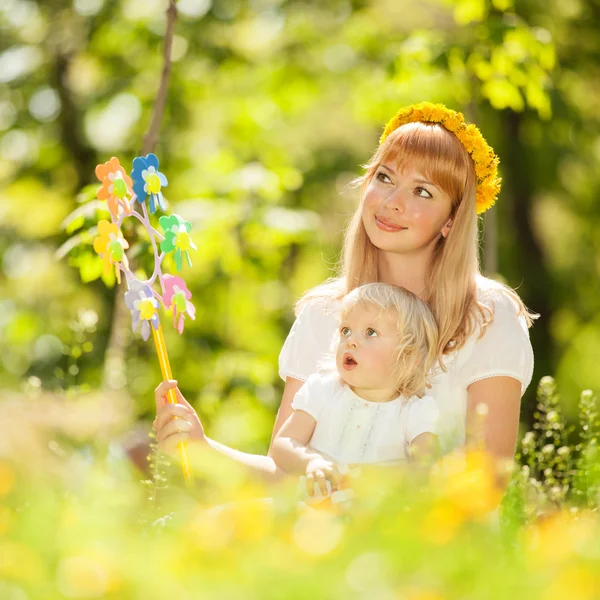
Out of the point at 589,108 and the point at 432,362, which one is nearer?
the point at 432,362

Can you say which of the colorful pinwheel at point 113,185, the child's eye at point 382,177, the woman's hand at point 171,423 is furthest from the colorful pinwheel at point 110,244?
the child's eye at point 382,177

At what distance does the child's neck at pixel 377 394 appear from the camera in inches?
101

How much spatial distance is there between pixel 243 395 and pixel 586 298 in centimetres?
511

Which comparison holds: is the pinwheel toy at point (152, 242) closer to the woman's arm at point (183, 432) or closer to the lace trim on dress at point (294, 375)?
the woman's arm at point (183, 432)

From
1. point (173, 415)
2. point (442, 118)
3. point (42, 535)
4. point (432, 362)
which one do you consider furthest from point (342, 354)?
point (42, 535)

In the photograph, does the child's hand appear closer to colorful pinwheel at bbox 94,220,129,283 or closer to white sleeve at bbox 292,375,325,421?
white sleeve at bbox 292,375,325,421

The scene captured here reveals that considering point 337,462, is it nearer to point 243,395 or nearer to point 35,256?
point 243,395

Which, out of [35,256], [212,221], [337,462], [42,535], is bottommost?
[35,256]

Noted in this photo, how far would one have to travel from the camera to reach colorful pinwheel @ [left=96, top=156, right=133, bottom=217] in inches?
106

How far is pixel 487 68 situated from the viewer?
14.7 ft

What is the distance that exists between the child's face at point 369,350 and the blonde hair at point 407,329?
2 centimetres

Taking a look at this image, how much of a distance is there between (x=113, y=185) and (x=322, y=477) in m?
1.07

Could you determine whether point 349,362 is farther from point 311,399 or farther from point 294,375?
point 294,375

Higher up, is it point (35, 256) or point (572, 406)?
point (35, 256)
